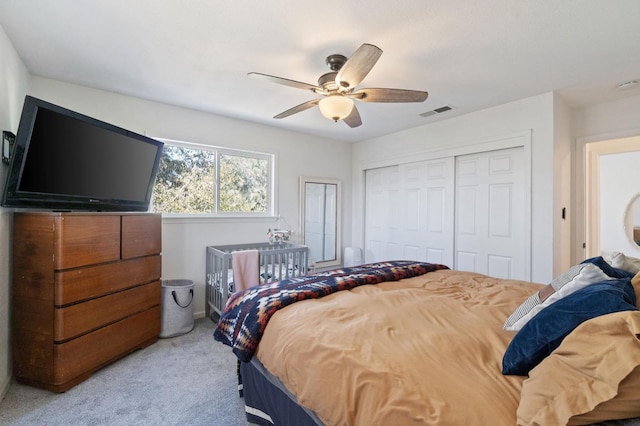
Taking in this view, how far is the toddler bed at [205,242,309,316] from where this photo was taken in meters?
2.97

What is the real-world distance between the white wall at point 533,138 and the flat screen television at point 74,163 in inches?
126

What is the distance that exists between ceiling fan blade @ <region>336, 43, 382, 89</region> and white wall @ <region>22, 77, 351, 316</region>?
7.03 feet

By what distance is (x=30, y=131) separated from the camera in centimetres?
186

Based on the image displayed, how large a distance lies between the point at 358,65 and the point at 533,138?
227cm

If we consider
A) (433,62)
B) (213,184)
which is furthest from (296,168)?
(433,62)

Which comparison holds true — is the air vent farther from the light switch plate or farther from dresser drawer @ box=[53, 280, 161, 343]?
the light switch plate

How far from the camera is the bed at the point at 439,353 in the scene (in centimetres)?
75

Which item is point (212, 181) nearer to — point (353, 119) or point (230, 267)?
point (230, 267)

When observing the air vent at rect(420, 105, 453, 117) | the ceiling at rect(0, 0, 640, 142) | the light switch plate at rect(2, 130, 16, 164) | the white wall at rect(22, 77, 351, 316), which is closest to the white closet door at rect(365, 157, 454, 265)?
the air vent at rect(420, 105, 453, 117)

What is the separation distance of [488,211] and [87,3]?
3.84 m

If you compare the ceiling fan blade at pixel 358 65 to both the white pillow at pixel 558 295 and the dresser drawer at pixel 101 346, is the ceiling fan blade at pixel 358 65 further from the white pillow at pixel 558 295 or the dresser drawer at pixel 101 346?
the dresser drawer at pixel 101 346

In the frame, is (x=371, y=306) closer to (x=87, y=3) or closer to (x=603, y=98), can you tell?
(x=87, y=3)

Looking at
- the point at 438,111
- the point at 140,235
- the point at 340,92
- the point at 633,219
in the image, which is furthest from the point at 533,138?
the point at 140,235

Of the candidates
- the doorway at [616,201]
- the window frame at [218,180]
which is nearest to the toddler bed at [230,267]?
the window frame at [218,180]
